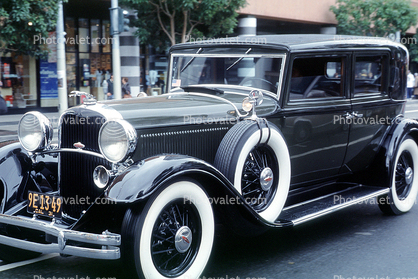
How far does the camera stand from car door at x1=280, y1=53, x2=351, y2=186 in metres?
4.27

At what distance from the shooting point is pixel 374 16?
25250mm

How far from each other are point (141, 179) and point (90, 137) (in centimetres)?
73

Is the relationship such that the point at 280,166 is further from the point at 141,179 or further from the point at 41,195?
the point at 41,195

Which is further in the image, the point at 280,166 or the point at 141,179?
the point at 280,166

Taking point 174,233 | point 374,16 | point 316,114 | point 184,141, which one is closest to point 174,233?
point 174,233

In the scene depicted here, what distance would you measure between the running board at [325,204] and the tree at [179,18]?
11528 millimetres

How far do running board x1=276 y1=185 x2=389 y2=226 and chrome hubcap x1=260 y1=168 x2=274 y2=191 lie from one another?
266 millimetres

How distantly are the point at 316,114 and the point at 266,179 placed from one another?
91cm

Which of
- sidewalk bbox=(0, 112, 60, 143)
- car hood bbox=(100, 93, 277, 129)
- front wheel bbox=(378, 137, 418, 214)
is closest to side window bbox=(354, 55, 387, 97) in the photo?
front wheel bbox=(378, 137, 418, 214)

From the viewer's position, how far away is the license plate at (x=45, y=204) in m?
3.37

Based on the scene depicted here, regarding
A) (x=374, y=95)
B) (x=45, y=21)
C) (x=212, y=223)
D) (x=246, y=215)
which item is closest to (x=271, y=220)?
(x=246, y=215)

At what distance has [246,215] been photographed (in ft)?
11.3
